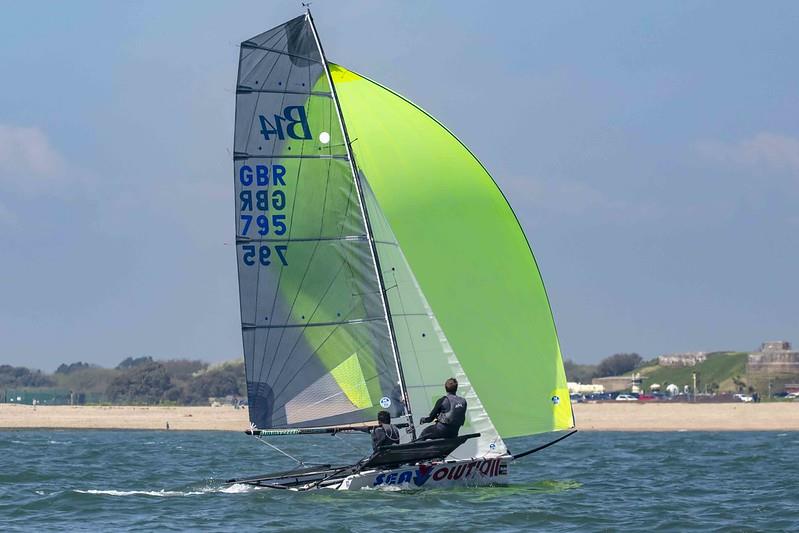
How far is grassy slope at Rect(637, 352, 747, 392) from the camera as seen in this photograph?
117 metres

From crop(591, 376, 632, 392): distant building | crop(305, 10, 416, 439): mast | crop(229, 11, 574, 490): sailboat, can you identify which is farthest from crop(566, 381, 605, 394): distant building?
crop(305, 10, 416, 439): mast

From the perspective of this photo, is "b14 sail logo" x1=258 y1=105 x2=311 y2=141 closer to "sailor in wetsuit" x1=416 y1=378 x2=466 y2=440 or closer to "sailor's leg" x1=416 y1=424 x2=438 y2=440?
"sailor in wetsuit" x1=416 y1=378 x2=466 y2=440

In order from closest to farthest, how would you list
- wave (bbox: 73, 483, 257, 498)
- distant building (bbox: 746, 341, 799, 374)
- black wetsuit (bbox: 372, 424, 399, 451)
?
black wetsuit (bbox: 372, 424, 399, 451), wave (bbox: 73, 483, 257, 498), distant building (bbox: 746, 341, 799, 374)

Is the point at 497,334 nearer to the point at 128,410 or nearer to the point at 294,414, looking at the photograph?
the point at 294,414

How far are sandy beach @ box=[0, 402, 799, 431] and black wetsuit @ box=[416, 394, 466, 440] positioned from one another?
43065 millimetres

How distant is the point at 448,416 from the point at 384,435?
1106 millimetres

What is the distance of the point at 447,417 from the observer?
22219mm

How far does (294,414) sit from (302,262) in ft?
8.47

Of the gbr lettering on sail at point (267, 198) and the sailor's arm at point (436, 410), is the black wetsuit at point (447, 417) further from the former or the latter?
the gbr lettering on sail at point (267, 198)

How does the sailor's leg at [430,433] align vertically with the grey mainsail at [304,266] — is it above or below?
below

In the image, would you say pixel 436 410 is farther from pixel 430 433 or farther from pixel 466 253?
pixel 466 253

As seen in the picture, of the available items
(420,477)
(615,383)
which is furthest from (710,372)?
(420,477)

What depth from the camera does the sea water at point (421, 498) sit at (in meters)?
19.9

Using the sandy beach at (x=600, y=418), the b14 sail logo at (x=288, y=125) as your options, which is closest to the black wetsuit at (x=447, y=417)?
the b14 sail logo at (x=288, y=125)
